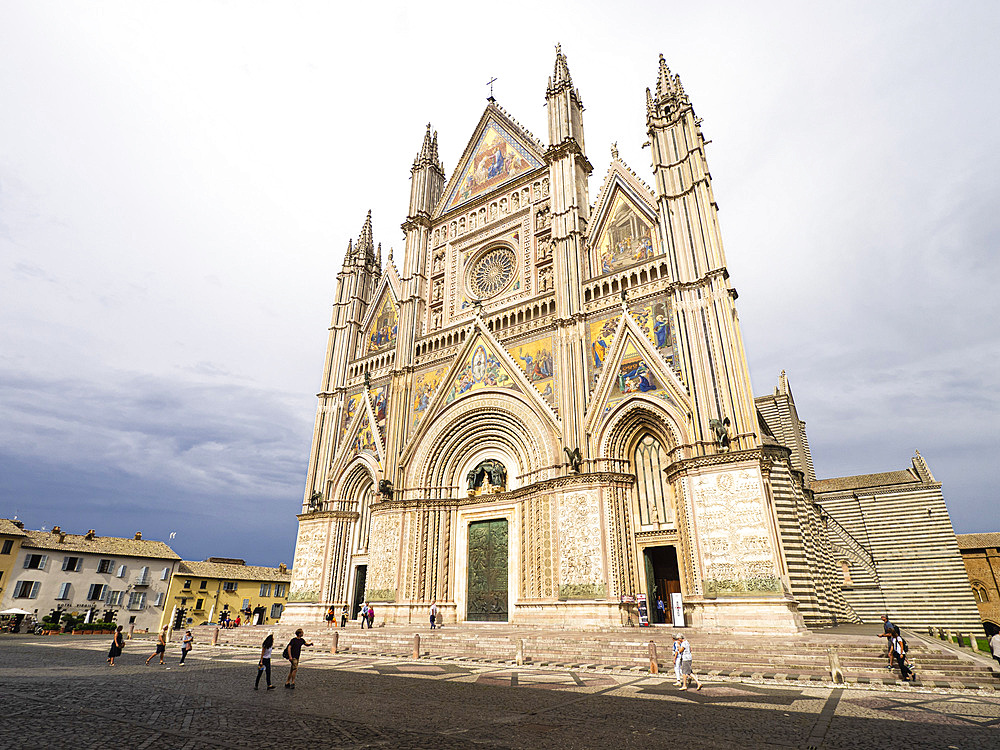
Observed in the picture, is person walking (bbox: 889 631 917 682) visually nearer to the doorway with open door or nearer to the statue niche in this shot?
the doorway with open door

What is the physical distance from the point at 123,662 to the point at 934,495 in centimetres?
4165

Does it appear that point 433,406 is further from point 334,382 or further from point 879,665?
point 879,665

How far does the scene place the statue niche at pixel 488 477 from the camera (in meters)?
23.6

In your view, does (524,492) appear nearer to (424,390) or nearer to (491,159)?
(424,390)

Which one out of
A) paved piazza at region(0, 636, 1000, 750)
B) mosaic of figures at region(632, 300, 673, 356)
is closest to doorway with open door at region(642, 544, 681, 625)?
mosaic of figures at region(632, 300, 673, 356)

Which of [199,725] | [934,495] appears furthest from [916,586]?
[199,725]

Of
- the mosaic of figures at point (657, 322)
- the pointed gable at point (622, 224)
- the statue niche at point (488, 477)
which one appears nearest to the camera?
the mosaic of figures at point (657, 322)

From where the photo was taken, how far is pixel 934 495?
3350 centimetres

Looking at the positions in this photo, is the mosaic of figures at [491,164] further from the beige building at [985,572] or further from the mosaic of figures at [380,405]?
the beige building at [985,572]

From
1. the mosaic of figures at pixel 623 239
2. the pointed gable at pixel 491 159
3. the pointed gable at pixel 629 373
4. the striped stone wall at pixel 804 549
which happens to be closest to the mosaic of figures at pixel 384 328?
the pointed gable at pixel 491 159

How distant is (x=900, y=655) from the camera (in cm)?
995

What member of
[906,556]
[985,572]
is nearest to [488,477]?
[906,556]

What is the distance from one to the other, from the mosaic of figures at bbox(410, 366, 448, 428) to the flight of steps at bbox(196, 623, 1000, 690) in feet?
33.7

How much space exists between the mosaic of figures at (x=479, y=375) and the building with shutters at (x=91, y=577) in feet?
106
